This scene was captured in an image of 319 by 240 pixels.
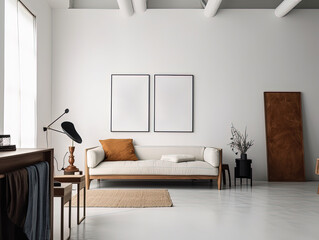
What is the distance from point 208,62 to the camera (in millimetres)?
6852

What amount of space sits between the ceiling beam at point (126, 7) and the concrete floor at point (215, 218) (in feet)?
11.6

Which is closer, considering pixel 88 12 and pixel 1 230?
pixel 1 230

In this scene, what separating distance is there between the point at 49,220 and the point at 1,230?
46 centimetres

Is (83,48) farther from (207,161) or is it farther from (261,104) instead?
(261,104)

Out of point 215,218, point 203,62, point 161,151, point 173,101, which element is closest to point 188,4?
point 203,62

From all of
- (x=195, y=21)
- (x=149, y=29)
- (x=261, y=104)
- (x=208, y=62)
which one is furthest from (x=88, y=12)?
(x=261, y=104)

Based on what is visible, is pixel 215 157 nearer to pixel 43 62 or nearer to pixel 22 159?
pixel 43 62

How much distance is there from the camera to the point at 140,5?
652 centimetres

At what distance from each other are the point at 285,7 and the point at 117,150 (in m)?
4.27

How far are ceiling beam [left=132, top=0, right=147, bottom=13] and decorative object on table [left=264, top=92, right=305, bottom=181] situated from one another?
9.95 feet

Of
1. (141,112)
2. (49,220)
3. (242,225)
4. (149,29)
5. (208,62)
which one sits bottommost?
(242,225)

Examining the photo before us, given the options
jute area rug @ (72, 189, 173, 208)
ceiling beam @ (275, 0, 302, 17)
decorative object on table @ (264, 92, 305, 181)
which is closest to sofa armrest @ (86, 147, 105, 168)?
jute area rug @ (72, 189, 173, 208)

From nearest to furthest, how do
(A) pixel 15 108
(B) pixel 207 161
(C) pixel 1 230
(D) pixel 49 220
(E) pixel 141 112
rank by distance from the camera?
(C) pixel 1 230 → (D) pixel 49 220 → (A) pixel 15 108 → (B) pixel 207 161 → (E) pixel 141 112

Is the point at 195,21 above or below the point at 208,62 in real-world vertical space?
above
